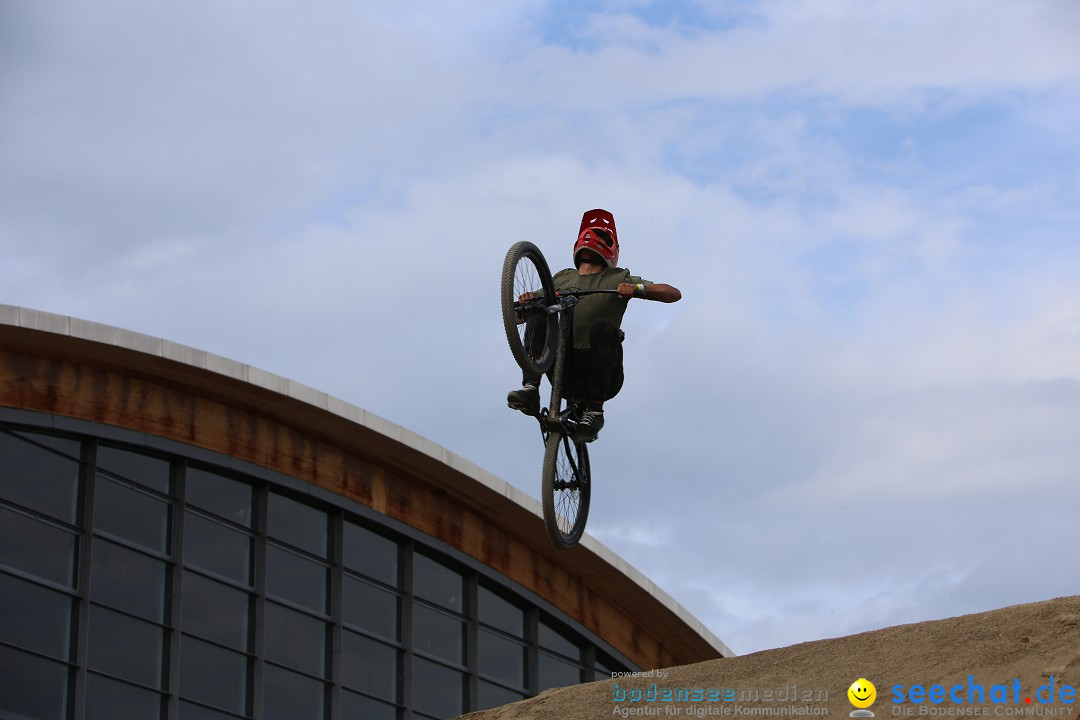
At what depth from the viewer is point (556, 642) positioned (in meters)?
29.2

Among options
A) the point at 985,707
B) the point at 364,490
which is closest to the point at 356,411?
the point at 364,490

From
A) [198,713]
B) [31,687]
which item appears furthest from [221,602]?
[31,687]

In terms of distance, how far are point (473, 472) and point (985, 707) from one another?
16.5m

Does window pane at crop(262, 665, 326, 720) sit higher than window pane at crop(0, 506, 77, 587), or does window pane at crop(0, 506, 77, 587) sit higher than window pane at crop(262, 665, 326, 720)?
window pane at crop(0, 506, 77, 587)

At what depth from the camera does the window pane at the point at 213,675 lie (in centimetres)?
2283

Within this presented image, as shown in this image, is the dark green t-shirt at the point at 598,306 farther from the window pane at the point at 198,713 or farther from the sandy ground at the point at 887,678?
the window pane at the point at 198,713

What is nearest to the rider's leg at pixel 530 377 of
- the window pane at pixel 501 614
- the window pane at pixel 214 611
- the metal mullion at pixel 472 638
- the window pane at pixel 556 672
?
the window pane at pixel 214 611

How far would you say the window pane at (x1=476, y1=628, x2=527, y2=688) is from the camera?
2750 centimetres

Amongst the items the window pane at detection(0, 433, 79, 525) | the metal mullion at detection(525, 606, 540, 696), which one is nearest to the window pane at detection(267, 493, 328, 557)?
the window pane at detection(0, 433, 79, 525)

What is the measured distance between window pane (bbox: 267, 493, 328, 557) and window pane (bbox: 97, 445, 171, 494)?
204 centimetres

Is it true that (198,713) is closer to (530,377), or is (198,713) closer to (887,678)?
(530,377)

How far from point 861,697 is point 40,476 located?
13.6 meters

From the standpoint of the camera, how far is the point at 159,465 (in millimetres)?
23250

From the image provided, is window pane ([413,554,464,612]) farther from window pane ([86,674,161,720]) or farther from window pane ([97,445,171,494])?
window pane ([86,674,161,720])
